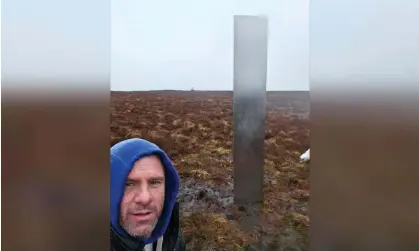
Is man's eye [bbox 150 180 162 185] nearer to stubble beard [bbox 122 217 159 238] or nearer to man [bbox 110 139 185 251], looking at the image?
man [bbox 110 139 185 251]

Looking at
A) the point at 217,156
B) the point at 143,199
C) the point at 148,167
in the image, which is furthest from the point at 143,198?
the point at 217,156

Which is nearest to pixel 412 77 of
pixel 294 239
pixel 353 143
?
pixel 353 143

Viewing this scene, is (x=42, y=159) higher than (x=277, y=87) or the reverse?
the reverse

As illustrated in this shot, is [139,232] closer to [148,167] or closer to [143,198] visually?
[143,198]

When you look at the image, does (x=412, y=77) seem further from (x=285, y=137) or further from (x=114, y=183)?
(x=114, y=183)

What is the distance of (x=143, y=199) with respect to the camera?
1574 mm

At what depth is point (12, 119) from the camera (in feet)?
4.59

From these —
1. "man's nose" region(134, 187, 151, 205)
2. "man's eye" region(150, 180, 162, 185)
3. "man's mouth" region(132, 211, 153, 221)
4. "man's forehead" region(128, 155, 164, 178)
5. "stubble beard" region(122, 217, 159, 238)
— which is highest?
"man's forehead" region(128, 155, 164, 178)

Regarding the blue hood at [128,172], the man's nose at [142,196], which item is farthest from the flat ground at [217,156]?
the man's nose at [142,196]

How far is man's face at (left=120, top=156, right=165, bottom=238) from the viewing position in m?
1.56

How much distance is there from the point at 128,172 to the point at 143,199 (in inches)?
4.6

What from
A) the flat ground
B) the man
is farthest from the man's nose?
the flat ground

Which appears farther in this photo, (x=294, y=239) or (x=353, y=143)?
(x=294, y=239)

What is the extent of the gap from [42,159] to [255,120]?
0.75 meters
